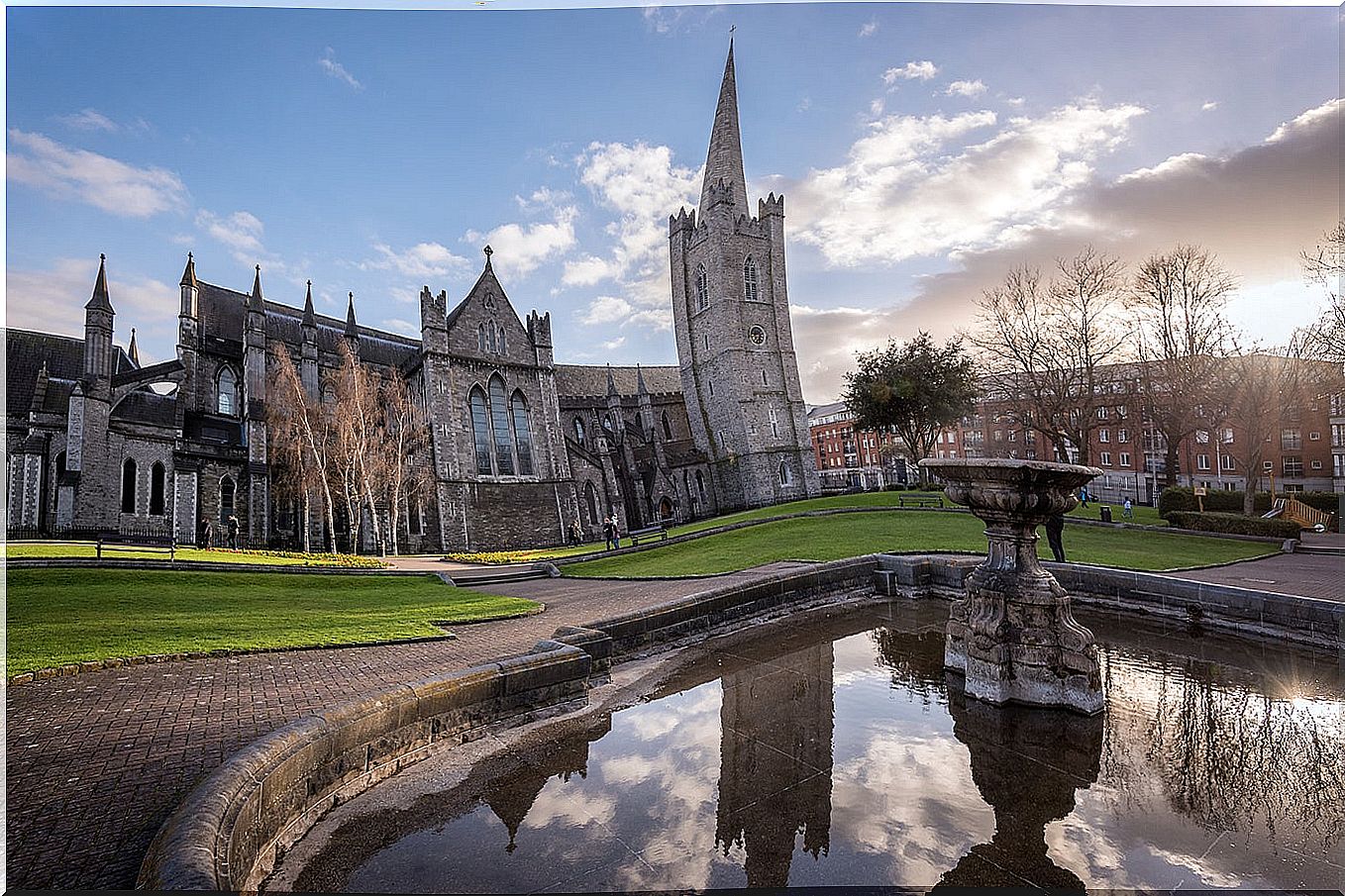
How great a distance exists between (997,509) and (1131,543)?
15.4 metres

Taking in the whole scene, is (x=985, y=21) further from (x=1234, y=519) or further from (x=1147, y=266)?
(x=1147, y=266)

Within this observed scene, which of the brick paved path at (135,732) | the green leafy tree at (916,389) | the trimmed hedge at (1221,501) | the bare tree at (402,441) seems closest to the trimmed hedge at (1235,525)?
the trimmed hedge at (1221,501)

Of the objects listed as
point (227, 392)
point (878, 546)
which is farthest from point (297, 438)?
point (878, 546)

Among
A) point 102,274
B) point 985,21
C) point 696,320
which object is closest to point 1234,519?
point 985,21

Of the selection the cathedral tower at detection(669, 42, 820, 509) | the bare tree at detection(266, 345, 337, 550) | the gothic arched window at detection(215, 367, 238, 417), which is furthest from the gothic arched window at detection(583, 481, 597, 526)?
the gothic arched window at detection(215, 367, 238, 417)

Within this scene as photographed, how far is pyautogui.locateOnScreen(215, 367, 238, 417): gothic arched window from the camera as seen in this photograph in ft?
104

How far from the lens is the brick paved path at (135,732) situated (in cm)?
295

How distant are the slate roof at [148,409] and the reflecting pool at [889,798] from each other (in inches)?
1279

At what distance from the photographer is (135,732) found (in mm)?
4477

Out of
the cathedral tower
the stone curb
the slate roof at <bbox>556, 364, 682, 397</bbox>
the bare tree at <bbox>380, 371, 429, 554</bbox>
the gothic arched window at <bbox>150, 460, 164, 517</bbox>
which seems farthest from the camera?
the slate roof at <bbox>556, 364, 682, 397</bbox>

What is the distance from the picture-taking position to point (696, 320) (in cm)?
4703

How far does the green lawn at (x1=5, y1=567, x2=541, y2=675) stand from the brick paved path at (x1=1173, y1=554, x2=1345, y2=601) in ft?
42.2

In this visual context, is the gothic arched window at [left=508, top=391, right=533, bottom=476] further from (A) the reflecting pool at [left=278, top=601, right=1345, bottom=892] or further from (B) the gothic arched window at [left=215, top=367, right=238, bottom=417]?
(A) the reflecting pool at [left=278, top=601, right=1345, bottom=892]

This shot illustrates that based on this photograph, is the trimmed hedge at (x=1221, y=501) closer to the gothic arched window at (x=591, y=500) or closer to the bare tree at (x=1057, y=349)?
the bare tree at (x=1057, y=349)
